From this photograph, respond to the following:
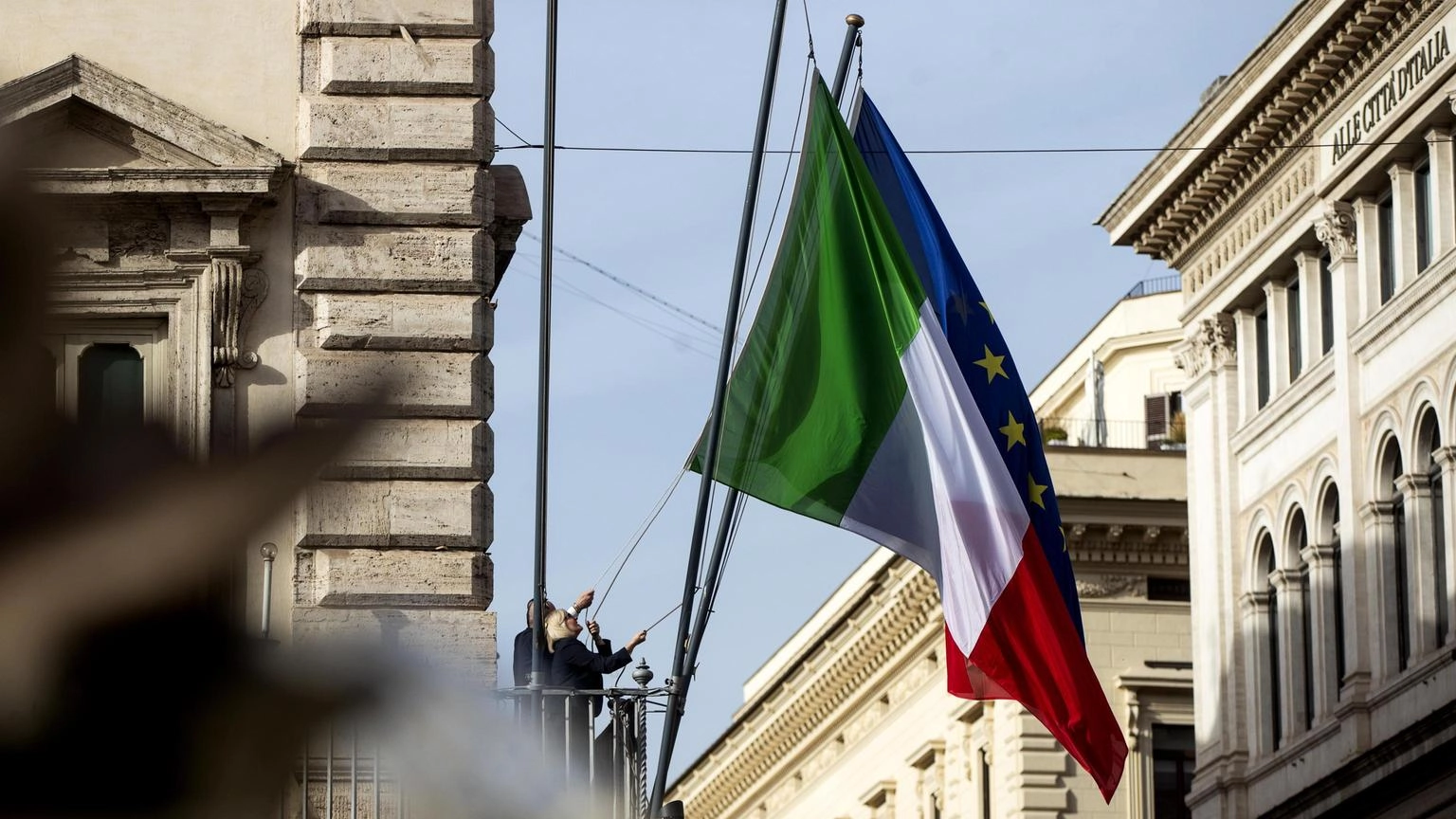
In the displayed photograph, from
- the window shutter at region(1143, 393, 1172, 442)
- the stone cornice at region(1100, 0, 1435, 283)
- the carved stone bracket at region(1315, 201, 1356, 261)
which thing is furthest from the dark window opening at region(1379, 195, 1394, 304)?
the window shutter at region(1143, 393, 1172, 442)

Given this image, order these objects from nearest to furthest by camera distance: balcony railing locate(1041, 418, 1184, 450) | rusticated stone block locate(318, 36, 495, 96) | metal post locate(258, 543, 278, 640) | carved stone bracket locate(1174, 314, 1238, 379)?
1. metal post locate(258, 543, 278, 640)
2. rusticated stone block locate(318, 36, 495, 96)
3. carved stone bracket locate(1174, 314, 1238, 379)
4. balcony railing locate(1041, 418, 1184, 450)

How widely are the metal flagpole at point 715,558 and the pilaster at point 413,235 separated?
109cm

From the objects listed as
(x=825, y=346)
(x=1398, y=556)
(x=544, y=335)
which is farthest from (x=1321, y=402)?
(x=544, y=335)

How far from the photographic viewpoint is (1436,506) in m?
35.6

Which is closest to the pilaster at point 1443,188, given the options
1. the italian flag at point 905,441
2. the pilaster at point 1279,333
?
the pilaster at point 1279,333

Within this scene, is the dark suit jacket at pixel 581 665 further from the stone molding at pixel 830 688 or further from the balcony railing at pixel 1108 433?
the balcony railing at pixel 1108 433

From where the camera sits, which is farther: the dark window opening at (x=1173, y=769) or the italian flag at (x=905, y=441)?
the dark window opening at (x=1173, y=769)

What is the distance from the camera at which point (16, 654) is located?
1.70 meters

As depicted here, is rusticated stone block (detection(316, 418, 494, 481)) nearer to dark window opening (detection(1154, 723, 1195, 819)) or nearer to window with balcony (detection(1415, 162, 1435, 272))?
window with balcony (detection(1415, 162, 1435, 272))

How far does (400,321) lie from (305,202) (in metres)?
0.81

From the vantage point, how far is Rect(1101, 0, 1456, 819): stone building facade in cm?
3512

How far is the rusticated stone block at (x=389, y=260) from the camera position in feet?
48.0

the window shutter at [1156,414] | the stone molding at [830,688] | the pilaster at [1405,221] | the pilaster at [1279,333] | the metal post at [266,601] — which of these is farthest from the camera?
the window shutter at [1156,414]

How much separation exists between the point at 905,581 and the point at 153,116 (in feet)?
126
